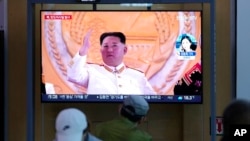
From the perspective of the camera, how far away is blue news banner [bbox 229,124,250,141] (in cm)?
291

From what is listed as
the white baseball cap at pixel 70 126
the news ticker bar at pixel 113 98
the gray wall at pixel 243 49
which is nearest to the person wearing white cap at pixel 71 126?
the white baseball cap at pixel 70 126

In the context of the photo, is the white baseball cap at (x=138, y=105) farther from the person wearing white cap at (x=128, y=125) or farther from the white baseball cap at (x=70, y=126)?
the white baseball cap at (x=70, y=126)

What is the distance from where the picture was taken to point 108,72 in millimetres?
7121

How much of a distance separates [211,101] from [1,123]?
107 inches

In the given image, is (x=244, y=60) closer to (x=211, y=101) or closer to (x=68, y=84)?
(x=211, y=101)

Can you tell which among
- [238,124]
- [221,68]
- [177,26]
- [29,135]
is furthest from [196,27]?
[238,124]

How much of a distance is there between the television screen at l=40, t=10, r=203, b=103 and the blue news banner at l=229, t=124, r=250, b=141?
4093 mm

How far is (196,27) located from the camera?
22.9 feet

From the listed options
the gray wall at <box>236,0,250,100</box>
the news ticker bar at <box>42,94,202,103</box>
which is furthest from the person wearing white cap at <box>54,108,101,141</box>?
the gray wall at <box>236,0,250,100</box>

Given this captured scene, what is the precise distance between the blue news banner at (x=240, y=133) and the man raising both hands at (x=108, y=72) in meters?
4.14

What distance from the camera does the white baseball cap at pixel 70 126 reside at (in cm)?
390

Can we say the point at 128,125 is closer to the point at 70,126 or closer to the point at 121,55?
the point at 70,126

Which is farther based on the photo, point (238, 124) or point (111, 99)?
point (111, 99)

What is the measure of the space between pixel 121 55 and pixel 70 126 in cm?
327
